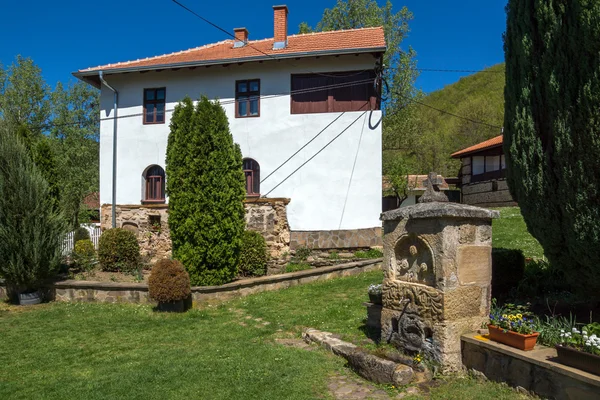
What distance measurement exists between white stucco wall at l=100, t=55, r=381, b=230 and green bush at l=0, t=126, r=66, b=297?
432 centimetres

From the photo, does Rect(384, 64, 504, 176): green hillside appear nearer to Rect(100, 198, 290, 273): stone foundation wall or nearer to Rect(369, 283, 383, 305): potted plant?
Rect(100, 198, 290, 273): stone foundation wall

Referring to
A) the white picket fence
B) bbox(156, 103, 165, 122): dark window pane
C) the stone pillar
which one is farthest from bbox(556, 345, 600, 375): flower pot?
bbox(156, 103, 165, 122): dark window pane

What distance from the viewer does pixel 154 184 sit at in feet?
44.8

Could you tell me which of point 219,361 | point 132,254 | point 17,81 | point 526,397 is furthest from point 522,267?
point 17,81

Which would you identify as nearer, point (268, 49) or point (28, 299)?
point (28, 299)

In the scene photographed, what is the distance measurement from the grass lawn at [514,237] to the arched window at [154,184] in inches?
409

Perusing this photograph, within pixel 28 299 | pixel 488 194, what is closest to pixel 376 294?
pixel 28 299

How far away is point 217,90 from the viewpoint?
13.1 meters

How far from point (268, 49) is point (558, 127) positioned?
10.6m

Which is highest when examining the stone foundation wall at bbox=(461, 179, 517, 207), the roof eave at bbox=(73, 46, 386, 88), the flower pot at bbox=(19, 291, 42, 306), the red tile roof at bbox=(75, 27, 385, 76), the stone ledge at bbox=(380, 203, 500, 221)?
the red tile roof at bbox=(75, 27, 385, 76)

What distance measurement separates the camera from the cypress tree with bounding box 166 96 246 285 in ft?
30.6

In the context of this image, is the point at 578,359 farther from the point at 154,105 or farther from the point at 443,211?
the point at 154,105

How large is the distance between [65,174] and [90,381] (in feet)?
69.8

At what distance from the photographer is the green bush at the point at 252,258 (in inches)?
412
